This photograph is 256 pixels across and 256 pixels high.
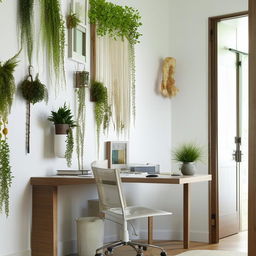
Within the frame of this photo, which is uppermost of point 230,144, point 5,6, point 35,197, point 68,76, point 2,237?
point 5,6

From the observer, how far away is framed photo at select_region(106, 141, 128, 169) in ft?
14.9

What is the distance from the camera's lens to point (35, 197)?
3.69 metres

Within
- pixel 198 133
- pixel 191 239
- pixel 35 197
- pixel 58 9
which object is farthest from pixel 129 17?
pixel 191 239

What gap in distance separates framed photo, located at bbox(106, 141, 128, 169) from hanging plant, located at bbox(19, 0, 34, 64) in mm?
A: 1294

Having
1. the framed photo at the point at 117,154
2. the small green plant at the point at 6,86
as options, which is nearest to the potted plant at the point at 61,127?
the small green plant at the point at 6,86

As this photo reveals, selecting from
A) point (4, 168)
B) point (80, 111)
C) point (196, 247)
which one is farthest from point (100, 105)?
point (196, 247)

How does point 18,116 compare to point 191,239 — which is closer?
point 18,116

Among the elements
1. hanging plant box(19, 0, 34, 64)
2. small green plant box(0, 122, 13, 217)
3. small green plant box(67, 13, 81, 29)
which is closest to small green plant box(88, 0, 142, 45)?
small green plant box(67, 13, 81, 29)

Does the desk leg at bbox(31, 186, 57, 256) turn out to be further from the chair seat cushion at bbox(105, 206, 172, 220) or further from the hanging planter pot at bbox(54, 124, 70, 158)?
the chair seat cushion at bbox(105, 206, 172, 220)

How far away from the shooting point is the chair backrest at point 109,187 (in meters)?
3.52

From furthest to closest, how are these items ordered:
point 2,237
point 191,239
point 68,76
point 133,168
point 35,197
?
point 191,239 → point 133,168 → point 68,76 → point 35,197 → point 2,237

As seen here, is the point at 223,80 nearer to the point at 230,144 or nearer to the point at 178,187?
the point at 230,144

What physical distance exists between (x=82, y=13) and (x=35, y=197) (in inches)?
67.9

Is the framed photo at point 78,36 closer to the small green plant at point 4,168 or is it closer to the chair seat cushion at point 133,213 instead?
the small green plant at point 4,168
